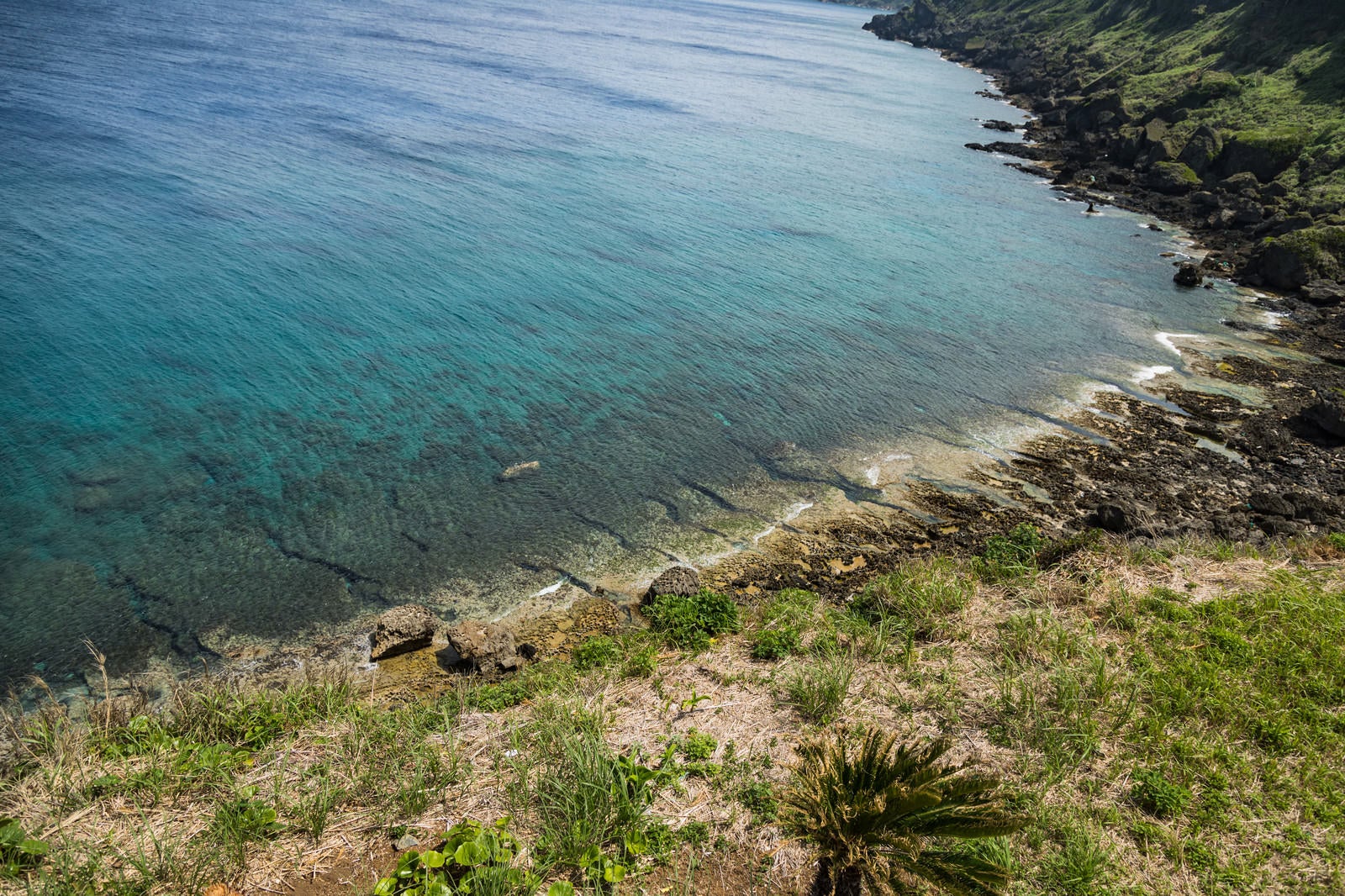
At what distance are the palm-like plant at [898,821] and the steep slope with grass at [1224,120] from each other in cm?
3277

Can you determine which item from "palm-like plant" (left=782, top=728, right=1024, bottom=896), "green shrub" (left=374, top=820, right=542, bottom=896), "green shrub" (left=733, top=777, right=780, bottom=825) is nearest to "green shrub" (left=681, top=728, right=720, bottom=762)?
"green shrub" (left=733, top=777, right=780, bottom=825)

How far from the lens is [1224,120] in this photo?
45000 mm

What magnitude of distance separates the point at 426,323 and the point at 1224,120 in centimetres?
5016

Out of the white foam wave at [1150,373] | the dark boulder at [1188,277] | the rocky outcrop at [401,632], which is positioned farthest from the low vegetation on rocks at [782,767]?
the dark boulder at [1188,277]

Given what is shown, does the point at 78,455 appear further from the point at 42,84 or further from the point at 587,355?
A: the point at 42,84

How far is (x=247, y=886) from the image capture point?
566cm

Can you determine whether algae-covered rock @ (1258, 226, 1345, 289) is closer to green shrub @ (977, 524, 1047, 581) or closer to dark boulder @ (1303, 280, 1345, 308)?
dark boulder @ (1303, 280, 1345, 308)

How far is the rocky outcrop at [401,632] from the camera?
34.9 feet

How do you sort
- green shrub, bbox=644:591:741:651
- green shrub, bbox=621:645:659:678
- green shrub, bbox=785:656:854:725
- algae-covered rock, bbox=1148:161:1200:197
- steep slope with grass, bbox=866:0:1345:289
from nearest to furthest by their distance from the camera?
green shrub, bbox=785:656:854:725, green shrub, bbox=621:645:659:678, green shrub, bbox=644:591:741:651, steep slope with grass, bbox=866:0:1345:289, algae-covered rock, bbox=1148:161:1200:197

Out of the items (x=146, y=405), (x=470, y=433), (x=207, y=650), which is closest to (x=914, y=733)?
(x=207, y=650)

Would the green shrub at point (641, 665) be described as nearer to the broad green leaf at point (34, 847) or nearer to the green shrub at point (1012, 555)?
the green shrub at point (1012, 555)

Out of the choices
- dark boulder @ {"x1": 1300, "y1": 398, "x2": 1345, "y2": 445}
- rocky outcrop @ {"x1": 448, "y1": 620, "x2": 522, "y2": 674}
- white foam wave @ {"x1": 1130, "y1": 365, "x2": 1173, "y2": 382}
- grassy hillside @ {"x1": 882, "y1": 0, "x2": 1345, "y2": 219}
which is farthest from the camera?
grassy hillside @ {"x1": 882, "y1": 0, "x2": 1345, "y2": 219}

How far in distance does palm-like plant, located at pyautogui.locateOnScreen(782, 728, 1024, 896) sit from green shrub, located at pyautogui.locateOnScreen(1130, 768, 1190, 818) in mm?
2060

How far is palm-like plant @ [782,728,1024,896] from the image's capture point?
5070 mm
